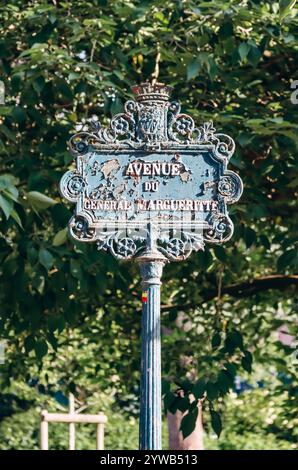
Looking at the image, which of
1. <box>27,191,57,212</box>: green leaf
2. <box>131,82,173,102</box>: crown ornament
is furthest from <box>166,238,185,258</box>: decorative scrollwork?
<box>27,191,57,212</box>: green leaf

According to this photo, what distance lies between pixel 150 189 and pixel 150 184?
3cm

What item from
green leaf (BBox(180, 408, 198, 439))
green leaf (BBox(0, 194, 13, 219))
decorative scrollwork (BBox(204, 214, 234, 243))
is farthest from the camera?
green leaf (BBox(180, 408, 198, 439))

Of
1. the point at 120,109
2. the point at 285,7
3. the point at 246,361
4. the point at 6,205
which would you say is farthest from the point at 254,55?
the point at 246,361

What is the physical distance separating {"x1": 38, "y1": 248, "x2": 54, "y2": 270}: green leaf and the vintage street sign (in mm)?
3226

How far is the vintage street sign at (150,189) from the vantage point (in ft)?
29.5

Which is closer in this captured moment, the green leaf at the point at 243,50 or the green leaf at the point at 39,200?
the green leaf at the point at 39,200

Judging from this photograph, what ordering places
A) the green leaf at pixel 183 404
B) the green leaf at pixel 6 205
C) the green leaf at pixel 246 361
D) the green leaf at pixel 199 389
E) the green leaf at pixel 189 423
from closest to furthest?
the green leaf at pixel 6 205 < the green leaf at pixel 199 389 < the green leaf at pixel 189 423 < the green leaf at pixel 183 404 < the green leaf at pixel 246 361

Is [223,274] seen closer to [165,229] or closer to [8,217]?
[8,217]

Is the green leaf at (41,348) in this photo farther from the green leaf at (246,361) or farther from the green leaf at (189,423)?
the green leaf at (246,361)

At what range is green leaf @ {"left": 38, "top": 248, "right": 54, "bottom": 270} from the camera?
12.3 meters

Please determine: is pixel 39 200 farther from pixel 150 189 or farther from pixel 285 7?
pixel 150 189

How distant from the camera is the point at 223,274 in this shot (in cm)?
1516

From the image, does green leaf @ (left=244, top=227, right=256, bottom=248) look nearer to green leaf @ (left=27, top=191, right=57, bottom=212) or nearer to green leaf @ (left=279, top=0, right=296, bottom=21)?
green leaf @ (left=27, top=191, right=57, bottom=212)

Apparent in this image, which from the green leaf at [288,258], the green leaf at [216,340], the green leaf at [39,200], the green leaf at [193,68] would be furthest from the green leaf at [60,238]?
the green leaf at [216,340]
